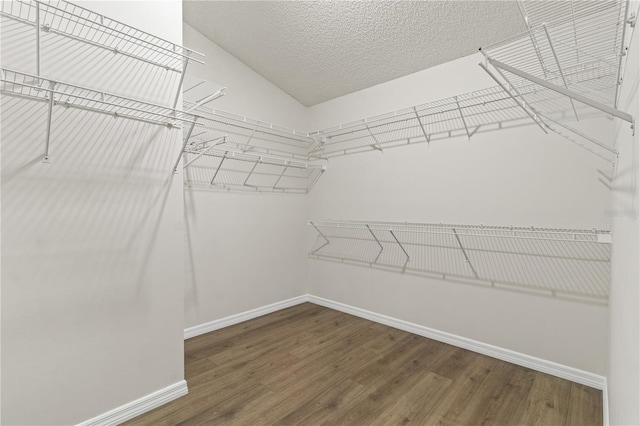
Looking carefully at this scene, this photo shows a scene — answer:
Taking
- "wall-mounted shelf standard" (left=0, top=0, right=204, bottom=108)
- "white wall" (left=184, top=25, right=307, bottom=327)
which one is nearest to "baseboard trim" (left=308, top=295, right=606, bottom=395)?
"white wall" (left=184, top=25, right=307, bottom=327)

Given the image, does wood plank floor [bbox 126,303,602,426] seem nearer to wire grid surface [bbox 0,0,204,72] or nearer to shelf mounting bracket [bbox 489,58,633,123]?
shelf mounting bracket [bbox 489,58,633,123]

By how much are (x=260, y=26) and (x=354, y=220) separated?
6.26 ft

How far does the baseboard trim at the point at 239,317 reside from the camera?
8.30 ft

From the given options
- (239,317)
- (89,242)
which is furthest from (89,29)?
(239,317)

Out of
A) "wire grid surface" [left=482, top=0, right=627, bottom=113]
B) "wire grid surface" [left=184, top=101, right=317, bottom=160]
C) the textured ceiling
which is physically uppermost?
the textured ceiling

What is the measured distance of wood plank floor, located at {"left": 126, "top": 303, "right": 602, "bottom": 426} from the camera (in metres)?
1.56

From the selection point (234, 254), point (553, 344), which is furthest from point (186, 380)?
point (553, 344)

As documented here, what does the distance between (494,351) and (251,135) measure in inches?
109

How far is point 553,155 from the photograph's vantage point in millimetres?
1933

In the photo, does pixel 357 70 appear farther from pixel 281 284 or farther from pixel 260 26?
pixel 281 284

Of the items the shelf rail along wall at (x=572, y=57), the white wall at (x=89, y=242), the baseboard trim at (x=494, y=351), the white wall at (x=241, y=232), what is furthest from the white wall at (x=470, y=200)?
the white wall at (x=89, y=242)

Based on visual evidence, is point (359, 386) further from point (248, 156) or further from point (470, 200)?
point (248, 156)

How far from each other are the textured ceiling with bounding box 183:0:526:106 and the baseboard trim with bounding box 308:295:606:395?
85.7 inches

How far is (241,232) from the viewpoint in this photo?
2.87 metres
